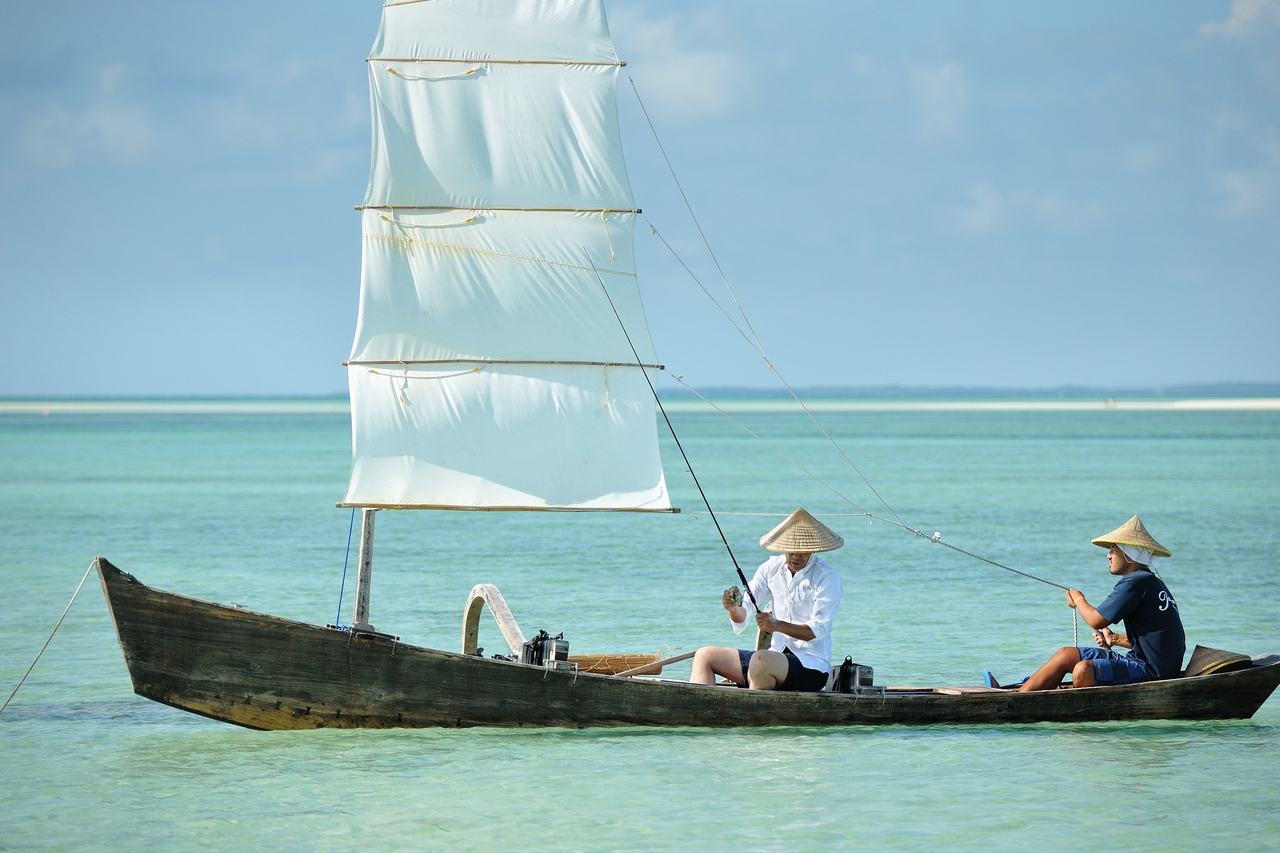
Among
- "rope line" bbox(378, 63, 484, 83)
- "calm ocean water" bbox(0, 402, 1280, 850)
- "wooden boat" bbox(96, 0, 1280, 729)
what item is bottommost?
"calm ocean water" bbox(0, 402, 1280, 850)

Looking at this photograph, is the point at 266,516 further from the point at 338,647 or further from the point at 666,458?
the point at 666,458

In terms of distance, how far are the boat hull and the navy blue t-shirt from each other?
158mm

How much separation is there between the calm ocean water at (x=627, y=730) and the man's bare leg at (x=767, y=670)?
362 mm

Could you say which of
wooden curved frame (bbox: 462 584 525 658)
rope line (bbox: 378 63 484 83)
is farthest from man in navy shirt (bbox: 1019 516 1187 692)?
rope line (bbox: 378 63 484 83)

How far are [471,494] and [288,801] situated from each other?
319cm

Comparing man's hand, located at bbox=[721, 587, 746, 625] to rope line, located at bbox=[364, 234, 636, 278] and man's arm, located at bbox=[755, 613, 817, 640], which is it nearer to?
man's arm, located at bbox=[755, 613, 817, 640]

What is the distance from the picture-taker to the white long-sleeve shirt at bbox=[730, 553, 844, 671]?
874 cm

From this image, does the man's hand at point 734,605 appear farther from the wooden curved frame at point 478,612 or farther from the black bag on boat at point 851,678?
the wooden curved frame at point 478,612

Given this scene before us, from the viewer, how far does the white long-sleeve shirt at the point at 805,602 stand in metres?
8.74

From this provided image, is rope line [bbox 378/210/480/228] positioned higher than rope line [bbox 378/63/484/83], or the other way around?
rope line [bbox 378/63/484/83]

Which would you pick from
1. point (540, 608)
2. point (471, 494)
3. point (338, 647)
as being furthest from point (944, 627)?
point (338, 647)

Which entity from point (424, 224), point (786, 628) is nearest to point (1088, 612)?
point (786, 628)

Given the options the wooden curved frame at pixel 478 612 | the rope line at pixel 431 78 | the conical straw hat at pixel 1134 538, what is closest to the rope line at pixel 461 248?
the rope line at pixel 431 78

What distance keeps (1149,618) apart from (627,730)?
3.30 m
